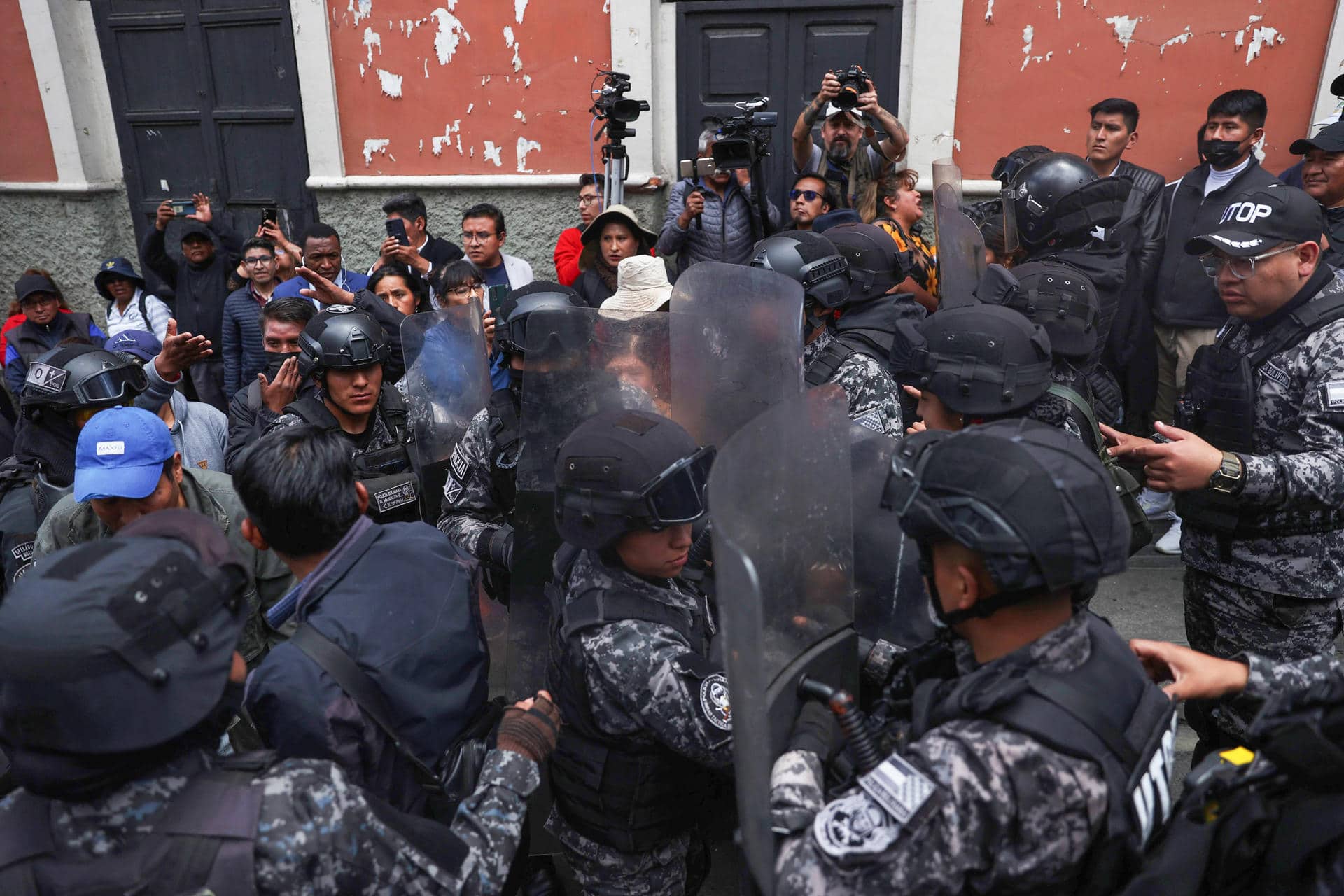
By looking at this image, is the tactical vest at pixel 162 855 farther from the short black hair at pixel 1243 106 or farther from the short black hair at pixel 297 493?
the short black hair at pixel 1243 106

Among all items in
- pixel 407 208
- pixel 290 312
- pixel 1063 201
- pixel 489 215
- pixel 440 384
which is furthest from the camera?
pixel 407 208

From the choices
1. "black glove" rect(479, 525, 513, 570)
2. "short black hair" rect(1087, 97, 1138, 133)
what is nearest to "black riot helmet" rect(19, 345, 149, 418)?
"black glove" rect(479, 525, 513, 570)

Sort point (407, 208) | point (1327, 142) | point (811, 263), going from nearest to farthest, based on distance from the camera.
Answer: point (811, 263), point (1327, 142), point (407, 208)

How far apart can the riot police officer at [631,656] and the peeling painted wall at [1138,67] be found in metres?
5.31

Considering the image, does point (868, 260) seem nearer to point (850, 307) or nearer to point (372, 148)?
point (850, 307)

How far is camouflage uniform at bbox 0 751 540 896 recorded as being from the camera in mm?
1272

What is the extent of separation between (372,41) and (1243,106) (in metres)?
5.88

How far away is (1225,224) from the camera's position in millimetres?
2740

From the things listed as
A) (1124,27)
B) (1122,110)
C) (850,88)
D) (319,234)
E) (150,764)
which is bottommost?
(150,764)

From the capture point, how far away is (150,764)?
1300mm

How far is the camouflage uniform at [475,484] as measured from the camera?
9.68 ft

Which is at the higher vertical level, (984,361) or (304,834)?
(984,361)

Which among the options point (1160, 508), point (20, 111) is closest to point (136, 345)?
point (1160, 508)

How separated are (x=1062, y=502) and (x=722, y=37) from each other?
19.9 feet
